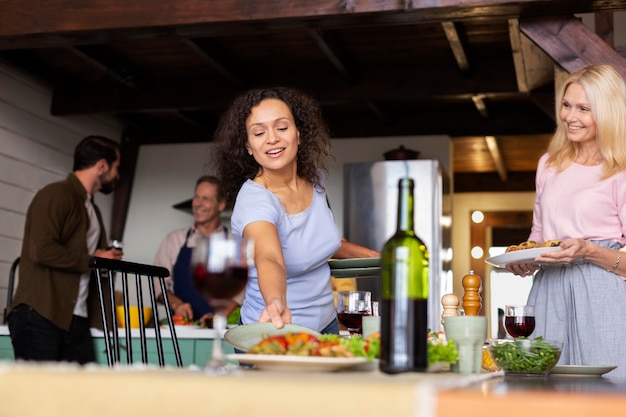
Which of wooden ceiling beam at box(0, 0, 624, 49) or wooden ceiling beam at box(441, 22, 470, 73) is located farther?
wooden ceiling beam at box(441, 22, 470, 73)

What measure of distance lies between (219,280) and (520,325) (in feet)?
2.94

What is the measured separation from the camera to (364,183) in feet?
19.1

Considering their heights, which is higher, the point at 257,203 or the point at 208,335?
the point at 257,203

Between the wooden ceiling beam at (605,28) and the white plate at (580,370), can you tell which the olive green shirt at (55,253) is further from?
the white plate at (580,370)

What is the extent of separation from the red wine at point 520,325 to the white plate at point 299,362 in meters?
0.72

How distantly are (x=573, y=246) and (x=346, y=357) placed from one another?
4.18ft

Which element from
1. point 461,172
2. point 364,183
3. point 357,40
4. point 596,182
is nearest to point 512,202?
point 461,172

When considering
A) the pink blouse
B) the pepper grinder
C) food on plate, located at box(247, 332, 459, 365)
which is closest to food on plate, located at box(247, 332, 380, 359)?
food on plate, located at box(247, 332, 459, 365)

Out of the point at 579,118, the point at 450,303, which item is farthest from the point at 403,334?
the point at 579,118

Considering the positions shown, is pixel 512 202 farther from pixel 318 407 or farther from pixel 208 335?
pixel 318 407

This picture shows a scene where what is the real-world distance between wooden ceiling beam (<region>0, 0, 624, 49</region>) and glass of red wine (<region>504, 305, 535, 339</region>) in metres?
2.08

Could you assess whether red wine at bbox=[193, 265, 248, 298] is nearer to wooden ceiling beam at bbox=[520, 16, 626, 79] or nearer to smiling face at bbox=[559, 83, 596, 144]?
smiling face at bbox=[559, 83, 596, 144]

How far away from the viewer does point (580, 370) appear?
170cm

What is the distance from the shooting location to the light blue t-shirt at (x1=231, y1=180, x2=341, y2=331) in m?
1.99
